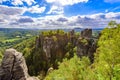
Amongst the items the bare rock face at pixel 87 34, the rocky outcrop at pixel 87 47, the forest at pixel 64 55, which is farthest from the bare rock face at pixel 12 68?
the bare rock face at pixel 87 34

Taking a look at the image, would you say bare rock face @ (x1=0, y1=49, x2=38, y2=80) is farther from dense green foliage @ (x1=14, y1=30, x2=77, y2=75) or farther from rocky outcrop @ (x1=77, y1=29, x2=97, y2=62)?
dense green foliage @ (x1=14, y1=30, x2=77, y2=75)

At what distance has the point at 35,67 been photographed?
170000 mm

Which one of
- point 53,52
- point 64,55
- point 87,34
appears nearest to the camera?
point 87,34

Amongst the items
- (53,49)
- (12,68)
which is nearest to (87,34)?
(53,49)

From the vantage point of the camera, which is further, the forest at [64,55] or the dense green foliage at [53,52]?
the dense green foliage at [53,52]

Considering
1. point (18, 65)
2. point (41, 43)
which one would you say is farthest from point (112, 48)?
point (41, 43)

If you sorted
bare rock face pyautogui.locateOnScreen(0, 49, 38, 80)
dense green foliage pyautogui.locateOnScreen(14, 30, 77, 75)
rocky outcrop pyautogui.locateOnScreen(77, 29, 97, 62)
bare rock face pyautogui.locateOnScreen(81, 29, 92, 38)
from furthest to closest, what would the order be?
dense green foliage pyautogui.locateOnScreen(14, 30, 77, 75) < bare rock face pyautogui.locateOnScreen(81, 29, 92, 38) < rocky outcrop pyautogui.locateOnScreen(77, 29, 97, 62) < bare rock face pyautogui.locateOnScreen(0, 49, 38, 80)

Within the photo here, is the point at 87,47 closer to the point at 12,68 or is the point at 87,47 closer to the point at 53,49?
the point at 53,49

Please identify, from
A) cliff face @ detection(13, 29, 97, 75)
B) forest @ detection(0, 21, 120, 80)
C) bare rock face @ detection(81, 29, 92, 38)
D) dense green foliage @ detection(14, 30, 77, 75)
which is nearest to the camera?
forest @ detection(0, 21, 120, 80)

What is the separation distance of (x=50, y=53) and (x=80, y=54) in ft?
141

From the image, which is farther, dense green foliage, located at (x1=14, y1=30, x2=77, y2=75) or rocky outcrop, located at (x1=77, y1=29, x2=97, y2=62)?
dense green foliage, located at (x1=14, y1=30, x2=77, y2=75)

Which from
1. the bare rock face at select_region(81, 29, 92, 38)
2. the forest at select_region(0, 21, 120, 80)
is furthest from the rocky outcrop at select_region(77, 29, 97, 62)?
the bare rock face at select_region(81, 29, 92, 38)

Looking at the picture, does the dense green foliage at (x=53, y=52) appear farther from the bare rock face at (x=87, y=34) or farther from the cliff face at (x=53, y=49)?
the bare rock face at (x=87, y=34)

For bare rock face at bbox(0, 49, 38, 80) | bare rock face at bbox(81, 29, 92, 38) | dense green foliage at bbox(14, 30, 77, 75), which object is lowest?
dense green foliage at bbox(14, 30, 77, 75)
